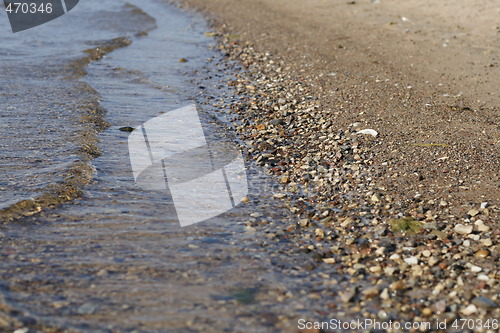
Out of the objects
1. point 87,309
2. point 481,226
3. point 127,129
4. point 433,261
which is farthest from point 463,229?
point 127,129

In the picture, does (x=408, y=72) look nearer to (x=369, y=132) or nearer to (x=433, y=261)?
(x=369, y=132)

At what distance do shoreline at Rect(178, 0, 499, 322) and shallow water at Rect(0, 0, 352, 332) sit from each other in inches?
16.2

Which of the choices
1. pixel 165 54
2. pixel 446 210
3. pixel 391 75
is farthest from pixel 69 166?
pixel 165 54

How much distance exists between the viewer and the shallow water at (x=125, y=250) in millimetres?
4438

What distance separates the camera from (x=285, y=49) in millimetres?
13773

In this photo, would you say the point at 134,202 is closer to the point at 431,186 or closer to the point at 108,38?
the point at 431,186

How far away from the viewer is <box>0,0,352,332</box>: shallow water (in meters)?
4.44

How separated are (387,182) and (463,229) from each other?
1277 millimetres

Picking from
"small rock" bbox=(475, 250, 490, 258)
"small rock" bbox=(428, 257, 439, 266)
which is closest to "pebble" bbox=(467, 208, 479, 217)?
"small rock" bbox=(475, 250, 490, 258)

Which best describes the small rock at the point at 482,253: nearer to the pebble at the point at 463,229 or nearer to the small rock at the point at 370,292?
the pebble at the point at 463,229

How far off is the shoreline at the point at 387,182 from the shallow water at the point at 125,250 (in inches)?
16.2

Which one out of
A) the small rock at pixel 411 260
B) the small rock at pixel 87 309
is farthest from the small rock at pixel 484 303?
the small rock at pixel 87 309

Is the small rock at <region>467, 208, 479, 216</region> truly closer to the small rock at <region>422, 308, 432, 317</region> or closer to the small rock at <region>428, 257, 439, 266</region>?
the small rock at <region>428, 257, 439, 266</region>

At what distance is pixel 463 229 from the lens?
5.54m
